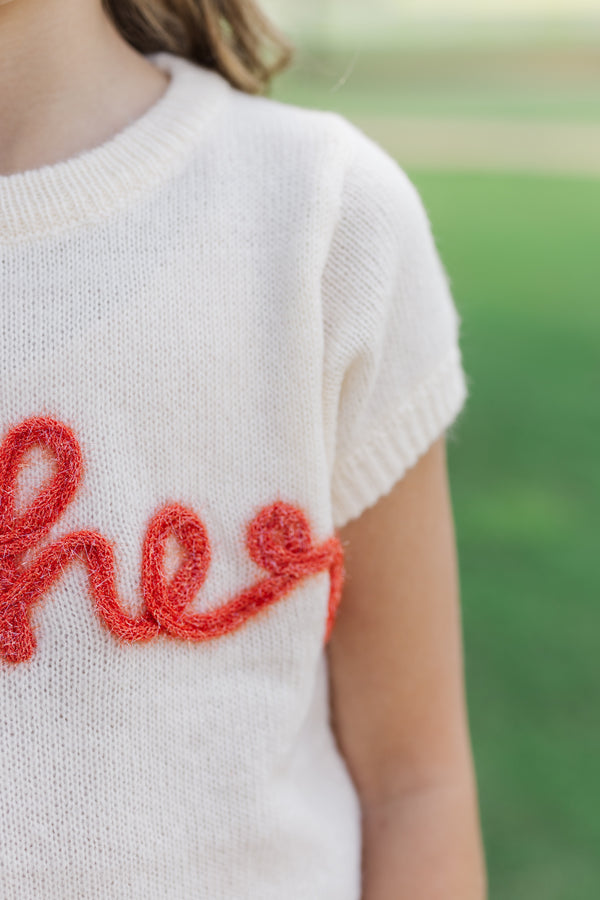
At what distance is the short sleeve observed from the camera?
860 mm

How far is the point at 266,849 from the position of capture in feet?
2.79

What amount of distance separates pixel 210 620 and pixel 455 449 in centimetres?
299

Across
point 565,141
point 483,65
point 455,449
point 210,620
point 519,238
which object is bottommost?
point 483,65

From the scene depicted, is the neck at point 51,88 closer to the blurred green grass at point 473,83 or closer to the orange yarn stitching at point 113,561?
the orange yarn stitching at point 113,561

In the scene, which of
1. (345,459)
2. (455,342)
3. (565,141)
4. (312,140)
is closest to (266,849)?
(345,459)

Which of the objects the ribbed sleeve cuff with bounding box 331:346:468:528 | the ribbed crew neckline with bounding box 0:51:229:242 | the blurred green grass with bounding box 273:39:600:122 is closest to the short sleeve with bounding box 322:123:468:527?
the ribbed sleeve cuff with bounding box 331:346:468:528

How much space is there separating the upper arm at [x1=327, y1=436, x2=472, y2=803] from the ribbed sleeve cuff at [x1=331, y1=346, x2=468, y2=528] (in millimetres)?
17

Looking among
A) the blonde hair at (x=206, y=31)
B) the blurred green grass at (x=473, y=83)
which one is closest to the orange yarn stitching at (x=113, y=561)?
the blonde hair at (x=206, y=31)

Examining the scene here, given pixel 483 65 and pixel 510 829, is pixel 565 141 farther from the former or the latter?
pixel 510 829

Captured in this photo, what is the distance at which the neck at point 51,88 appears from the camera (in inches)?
34.4

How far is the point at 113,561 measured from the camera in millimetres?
800

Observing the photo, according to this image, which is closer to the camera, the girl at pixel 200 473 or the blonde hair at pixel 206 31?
the girl at pixel 200 473

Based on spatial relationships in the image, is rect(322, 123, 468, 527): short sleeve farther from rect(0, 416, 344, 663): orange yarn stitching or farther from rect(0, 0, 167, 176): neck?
rect(0, 0, 167, 176): neck

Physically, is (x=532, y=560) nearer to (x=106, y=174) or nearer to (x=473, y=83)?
(x=106, y=174)
